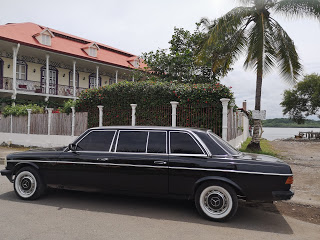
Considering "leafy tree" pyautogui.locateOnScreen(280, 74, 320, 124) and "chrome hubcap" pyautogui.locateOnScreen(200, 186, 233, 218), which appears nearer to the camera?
"chrome hubcap" pyautogui.locateOnScreen(200, 186, 233, 218)

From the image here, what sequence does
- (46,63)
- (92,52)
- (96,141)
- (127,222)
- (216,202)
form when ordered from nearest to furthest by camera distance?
(127,222) → (216,202) → (96,141) → (46,63) → (92,52)

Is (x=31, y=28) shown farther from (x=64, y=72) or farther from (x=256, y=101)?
(x=256, y=101)

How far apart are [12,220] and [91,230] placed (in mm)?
1352

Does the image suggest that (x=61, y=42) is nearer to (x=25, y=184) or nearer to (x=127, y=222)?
(x=25, y=184)

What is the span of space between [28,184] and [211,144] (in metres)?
3.70

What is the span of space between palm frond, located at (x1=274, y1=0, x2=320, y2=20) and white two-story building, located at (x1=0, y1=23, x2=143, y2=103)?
1077 centimetres

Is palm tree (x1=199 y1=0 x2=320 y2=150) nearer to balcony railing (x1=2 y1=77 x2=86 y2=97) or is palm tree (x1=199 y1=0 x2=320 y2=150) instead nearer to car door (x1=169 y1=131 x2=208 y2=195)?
car door (x1=169 y1=131 x2=208 y2=195)

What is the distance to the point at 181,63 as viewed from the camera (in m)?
18.8

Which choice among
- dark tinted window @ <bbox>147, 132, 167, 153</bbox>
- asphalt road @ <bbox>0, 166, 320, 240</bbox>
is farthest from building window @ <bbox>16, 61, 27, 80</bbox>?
dark tinted window @ <bbox>147, 132, 167, 153</bbox>

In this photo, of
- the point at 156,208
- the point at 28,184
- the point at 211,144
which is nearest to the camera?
the point at 211,144

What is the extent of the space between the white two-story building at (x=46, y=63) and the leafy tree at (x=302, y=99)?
26.1 m

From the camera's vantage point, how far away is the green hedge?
10.8 m

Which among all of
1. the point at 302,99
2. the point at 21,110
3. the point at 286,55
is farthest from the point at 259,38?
the point at 302,99

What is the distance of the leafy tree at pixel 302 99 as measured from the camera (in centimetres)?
3877
